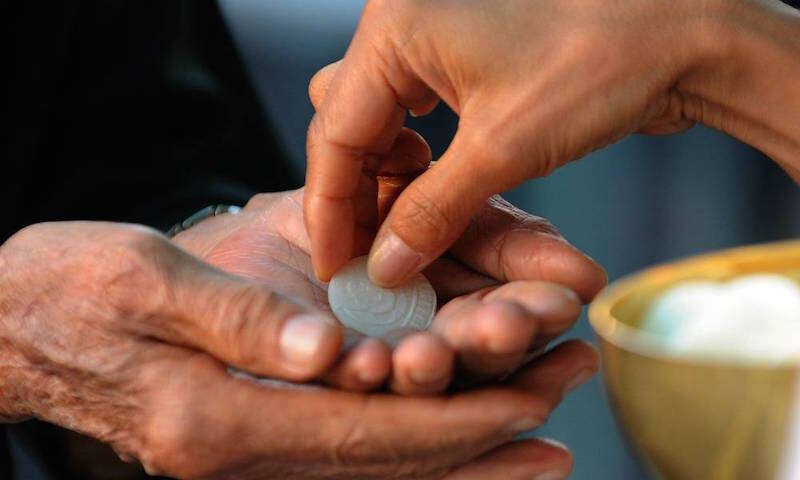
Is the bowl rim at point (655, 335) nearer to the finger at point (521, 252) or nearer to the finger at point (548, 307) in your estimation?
the finger at point (548, 307)

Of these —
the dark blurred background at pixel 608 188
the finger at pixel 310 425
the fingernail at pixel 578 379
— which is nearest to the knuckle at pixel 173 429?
the finger at pixel 310 425

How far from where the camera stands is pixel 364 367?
0.59m

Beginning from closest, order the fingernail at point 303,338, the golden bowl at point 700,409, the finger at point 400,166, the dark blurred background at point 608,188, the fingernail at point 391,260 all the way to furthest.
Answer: the golden bowl at point 700,409
the fingernail at point 303,338
the fingernail at point 391,260
the finger at point 400,166
the dark blurred background at point 608,188

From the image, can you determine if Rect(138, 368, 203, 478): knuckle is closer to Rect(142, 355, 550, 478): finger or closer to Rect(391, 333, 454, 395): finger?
Rect(142, 355, 550, 478): finger

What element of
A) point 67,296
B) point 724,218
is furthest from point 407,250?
point 724,218

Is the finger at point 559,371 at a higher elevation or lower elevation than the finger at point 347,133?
lower

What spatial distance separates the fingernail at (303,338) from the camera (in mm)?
576

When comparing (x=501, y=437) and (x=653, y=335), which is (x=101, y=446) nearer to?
(x=501, y=437)

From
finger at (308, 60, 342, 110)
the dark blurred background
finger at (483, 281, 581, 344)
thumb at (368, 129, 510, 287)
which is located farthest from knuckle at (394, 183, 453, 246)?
the dark blurred background

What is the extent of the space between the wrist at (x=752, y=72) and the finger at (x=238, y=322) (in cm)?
41

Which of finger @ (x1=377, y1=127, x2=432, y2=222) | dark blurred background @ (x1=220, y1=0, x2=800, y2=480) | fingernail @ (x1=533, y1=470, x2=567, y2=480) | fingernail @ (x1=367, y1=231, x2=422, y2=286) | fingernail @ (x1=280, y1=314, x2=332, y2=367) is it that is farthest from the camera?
dark blurred background @ (x1=220, y1=0, x2=800, y2=480)

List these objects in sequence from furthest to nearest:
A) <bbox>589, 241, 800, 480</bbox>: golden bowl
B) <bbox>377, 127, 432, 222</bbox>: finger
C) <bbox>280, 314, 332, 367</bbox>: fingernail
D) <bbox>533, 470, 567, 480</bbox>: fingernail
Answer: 1. <bbox>377, 127, 432, 222</bbox>: finger
2. <bbox>533, 470, 567, 480</bbox>: fingernail
3. <bbox>280, 314, 332, 367</bbox>: fingernail
4. <bbox>589, 241, 800, 480</bbox>: golden bowl

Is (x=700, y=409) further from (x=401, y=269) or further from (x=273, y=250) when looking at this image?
(x=273, y=250)

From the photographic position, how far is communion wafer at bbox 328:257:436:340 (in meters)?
0.78
